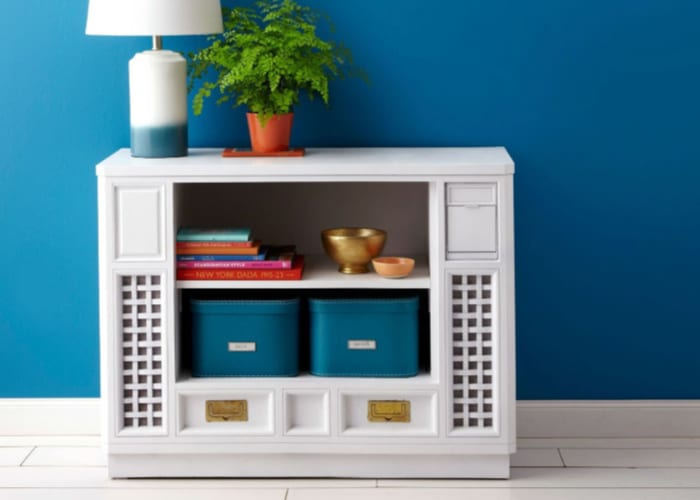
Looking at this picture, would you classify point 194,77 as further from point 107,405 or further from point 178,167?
point 107,405

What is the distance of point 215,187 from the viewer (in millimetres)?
3635

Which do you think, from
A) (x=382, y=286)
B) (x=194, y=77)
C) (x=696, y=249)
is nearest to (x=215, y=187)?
(x=194, y=77)

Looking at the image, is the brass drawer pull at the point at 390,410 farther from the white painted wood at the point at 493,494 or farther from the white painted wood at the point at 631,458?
the white painted wood at the point at 631,458

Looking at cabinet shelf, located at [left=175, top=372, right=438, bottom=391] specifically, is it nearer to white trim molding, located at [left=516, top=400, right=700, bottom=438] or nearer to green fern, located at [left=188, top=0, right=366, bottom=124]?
white trim molding, located at [left=516, top=400, right=700, bottom=438]

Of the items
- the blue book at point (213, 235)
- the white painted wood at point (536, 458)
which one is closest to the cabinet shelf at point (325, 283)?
the blue book at point (213, 235)

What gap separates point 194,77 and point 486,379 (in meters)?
1.08

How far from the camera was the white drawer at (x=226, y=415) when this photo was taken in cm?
336

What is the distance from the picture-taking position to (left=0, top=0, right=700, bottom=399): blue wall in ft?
11.7

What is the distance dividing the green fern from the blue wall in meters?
0.14

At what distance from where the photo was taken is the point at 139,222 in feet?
10.7

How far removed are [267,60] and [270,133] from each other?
0.65ft

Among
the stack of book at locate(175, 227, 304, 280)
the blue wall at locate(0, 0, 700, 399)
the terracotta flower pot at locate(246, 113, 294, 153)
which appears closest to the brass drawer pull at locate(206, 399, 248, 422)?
the stack of book at locate(175, 227, 304, 280)

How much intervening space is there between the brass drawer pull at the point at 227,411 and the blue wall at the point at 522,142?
538 millimetres

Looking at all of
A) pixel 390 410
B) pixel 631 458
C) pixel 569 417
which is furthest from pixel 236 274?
pixel 631 458
